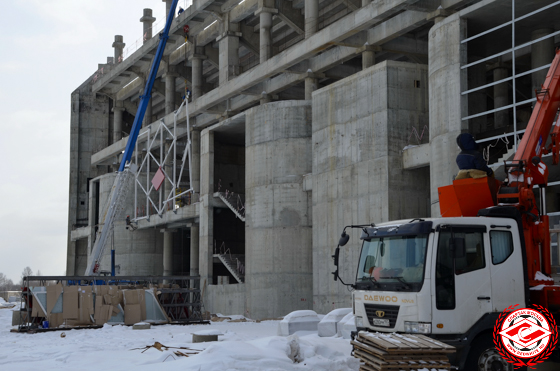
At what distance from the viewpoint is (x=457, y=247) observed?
10.9 meters

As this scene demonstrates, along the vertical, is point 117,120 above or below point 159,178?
above

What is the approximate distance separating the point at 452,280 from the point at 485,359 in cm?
140

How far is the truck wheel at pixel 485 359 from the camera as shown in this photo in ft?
35.7

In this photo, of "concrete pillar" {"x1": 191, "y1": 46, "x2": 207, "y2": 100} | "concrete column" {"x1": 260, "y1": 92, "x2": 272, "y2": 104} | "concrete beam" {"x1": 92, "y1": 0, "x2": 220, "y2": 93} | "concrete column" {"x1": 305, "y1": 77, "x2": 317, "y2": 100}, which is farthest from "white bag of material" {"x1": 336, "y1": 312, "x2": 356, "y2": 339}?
"concrete pillar" {"x1": 191, "y1": 46, "x2": 207, "y2": 100}

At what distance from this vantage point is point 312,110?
32406mm

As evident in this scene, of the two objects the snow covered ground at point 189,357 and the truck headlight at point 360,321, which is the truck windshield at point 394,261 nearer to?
the truck headlight at point 360,321

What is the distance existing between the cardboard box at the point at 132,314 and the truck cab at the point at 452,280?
61.7 ft

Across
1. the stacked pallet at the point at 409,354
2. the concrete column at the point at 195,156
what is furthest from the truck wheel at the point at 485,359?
the concrete column at the point at 195,156

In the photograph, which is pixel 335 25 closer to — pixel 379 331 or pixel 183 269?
pixel 379 331

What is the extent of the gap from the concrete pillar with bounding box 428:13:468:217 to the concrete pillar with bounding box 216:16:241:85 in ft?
66.4

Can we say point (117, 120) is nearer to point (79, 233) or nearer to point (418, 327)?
point (79, 233)

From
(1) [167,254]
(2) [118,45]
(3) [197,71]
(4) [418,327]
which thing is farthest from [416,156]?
(2) [118,45]

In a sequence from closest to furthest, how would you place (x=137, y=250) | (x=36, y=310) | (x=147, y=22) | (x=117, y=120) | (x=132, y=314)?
(x=36, y=310)
(x=132, y=314)
(x=137, y=250)
(x=147, y=22)
(x=117, y=120)

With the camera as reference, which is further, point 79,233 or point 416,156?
point 79,233
